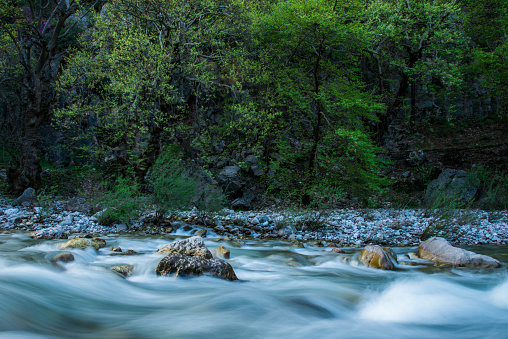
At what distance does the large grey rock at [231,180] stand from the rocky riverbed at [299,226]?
3049 mm

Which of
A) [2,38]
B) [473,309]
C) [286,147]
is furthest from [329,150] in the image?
[2,38]

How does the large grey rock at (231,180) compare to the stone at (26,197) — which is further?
the large grey rock at (231,180)

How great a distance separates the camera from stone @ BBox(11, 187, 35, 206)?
9832 millimetres

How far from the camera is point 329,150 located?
33.9 feet

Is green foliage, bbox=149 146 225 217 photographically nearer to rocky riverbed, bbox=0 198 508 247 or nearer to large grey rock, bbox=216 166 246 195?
rocky riverbed, bbox=0 198 508 247

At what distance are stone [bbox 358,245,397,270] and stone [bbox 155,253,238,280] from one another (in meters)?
2.14

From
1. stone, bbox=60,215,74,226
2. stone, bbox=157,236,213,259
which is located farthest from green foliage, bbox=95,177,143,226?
stone, bbox=157,236,213,259

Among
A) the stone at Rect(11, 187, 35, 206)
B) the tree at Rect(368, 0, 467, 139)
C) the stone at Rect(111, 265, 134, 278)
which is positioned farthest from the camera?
the tree at Rect(368, 0, 467, 139)

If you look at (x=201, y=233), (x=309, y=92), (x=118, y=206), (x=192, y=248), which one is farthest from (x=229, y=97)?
(x=192, y=248)

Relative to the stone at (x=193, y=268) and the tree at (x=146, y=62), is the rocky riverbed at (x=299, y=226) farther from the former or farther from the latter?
the stone at (x=193, y=268)

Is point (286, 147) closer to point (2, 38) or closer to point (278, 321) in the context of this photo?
point (278, 321)

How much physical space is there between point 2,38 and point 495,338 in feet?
52.7

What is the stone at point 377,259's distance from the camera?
496cm

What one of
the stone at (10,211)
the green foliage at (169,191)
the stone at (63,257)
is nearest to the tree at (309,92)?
A: the green foliage at (169,191)
